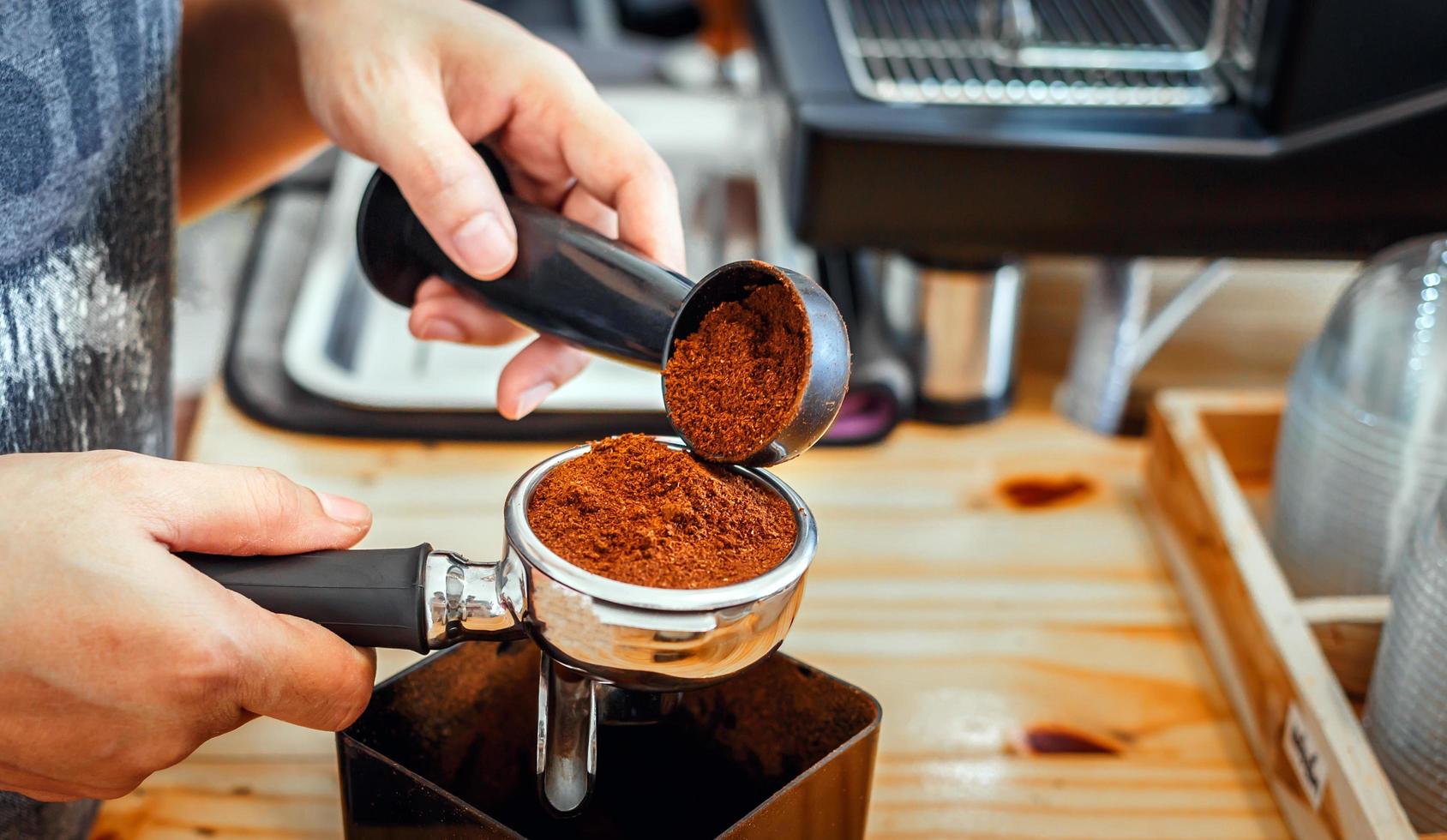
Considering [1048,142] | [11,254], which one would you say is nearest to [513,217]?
[11,254]

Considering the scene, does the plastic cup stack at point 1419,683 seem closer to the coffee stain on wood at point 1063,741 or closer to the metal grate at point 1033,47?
the coffee stain on wood at point 1063,741

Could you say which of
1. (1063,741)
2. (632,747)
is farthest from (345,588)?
(1063,741)

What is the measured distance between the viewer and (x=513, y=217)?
64 cm

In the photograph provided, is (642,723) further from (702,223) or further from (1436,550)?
(702,223)

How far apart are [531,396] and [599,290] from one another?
16 cm

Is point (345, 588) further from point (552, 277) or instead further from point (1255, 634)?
point (1255, 634)

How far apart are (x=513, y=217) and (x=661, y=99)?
865mm

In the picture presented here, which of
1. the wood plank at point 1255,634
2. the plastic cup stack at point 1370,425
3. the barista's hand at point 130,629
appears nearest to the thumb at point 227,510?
the barista's hand at point 130,629

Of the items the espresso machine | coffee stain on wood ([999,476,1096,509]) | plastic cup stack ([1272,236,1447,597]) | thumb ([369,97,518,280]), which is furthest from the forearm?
plastic cup stack ([1272,236,1447,597])

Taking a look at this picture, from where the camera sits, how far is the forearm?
77 cm

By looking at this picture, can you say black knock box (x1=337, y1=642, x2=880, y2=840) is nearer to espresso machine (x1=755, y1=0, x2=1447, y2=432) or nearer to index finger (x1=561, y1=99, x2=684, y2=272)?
index finger (x1=561, y1=99, x2=684, y2=272)

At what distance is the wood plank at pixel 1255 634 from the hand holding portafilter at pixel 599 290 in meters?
0.33

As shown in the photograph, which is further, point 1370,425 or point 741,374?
point 1370,425

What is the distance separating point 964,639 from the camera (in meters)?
0.80
